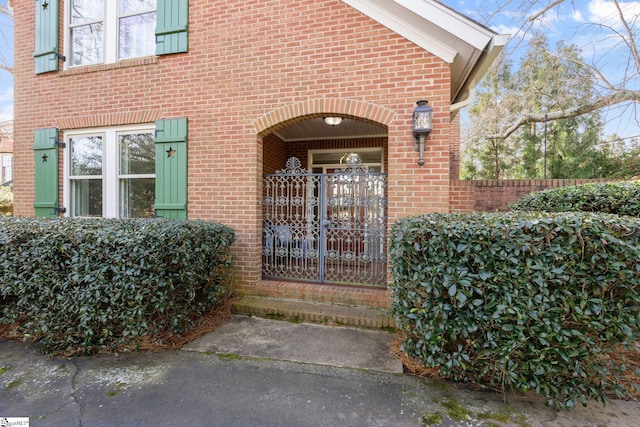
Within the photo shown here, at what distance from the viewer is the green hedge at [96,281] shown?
8.82 ft

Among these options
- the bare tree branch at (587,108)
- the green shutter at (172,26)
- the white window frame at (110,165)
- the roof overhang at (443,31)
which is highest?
the bare tree branch at (587,108)

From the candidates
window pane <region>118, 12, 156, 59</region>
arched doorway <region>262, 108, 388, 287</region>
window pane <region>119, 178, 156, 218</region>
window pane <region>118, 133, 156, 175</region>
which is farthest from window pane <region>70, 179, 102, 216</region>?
arched doorway <region>262, 108, 388, 287</region>

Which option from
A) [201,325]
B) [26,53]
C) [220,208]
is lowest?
[201,325]

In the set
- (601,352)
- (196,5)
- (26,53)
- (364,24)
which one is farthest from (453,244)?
(26,53)

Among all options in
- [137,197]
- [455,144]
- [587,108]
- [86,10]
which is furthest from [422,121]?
[587,108]

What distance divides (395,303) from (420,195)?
1.56m

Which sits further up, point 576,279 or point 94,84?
point 94,84

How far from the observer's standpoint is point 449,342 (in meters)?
2.33

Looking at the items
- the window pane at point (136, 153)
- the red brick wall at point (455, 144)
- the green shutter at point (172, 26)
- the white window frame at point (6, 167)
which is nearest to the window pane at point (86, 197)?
the window pane at point (136, 153)

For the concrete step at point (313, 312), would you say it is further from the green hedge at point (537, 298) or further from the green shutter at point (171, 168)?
the green shutter at point (171, 168)

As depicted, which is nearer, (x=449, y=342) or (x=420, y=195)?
(x=449, y=342)

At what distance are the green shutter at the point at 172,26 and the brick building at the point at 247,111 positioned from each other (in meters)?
0.02

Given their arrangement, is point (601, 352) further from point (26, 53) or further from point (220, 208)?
point (26, 53)

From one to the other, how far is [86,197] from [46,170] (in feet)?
2.55
